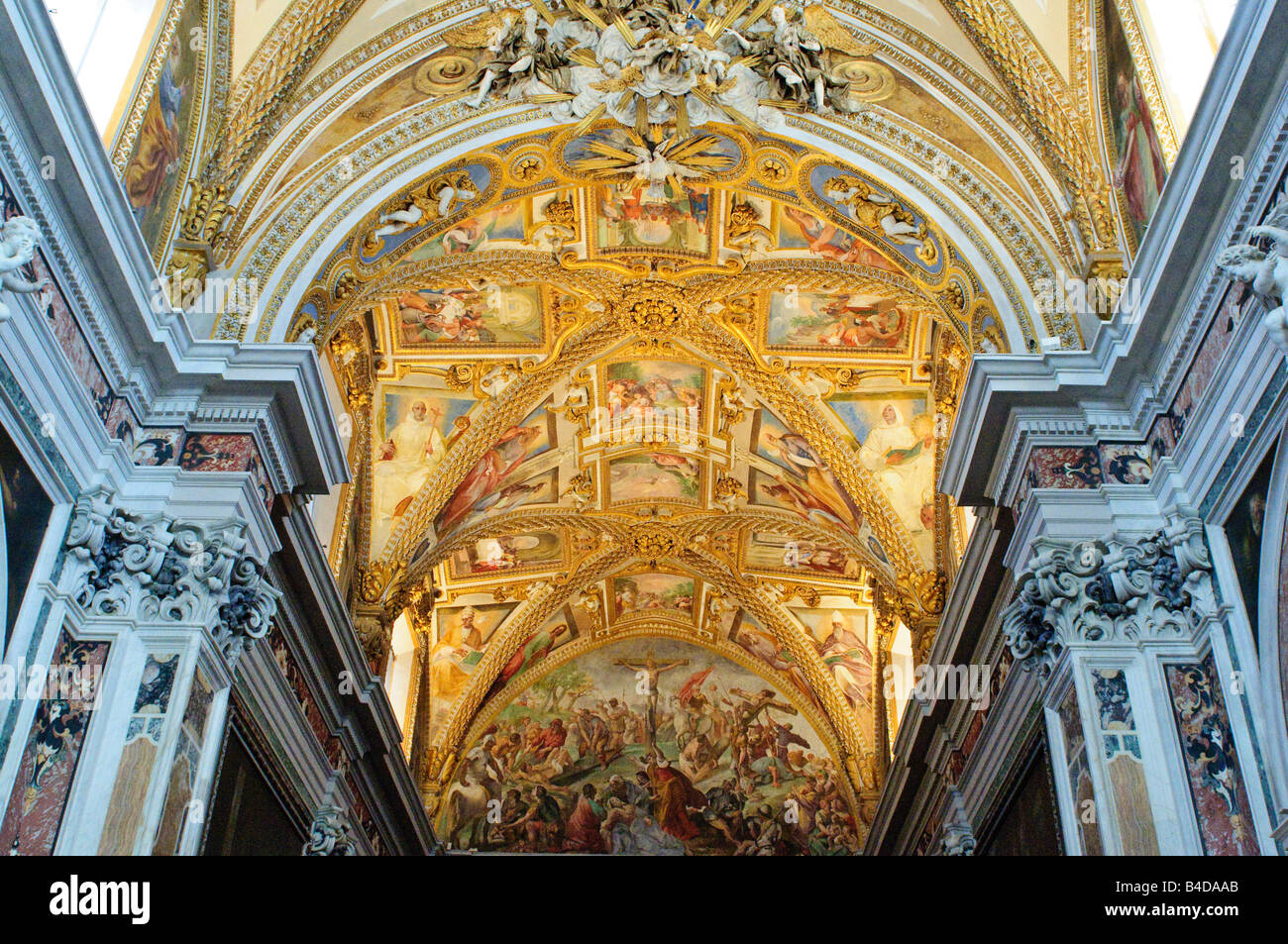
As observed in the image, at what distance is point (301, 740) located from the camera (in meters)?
12.1

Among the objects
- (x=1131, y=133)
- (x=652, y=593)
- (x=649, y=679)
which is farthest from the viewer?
(x=649, y=679)

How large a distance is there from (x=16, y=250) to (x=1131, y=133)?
7529 mm

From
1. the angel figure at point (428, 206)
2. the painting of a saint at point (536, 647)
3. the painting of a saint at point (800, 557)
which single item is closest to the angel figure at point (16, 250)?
the angel figure at point (428, 206)

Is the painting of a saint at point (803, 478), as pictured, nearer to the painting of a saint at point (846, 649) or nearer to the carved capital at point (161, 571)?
the painting of a saint at point (846, 649)

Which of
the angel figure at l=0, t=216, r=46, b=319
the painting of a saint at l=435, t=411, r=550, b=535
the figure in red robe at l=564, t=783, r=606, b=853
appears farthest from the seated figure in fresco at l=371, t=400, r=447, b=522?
the angel figure at l=0, t=216, r=46, b=319

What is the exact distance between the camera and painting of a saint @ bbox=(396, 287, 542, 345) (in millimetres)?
14438

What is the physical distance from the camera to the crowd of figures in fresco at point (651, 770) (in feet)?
65.3

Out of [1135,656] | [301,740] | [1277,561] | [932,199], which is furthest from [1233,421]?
[301,740]

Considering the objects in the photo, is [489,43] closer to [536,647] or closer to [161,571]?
[161,571]

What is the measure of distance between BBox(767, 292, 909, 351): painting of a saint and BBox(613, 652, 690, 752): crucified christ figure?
7.97 meters

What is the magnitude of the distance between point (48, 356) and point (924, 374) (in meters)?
9.49

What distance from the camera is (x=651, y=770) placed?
20.6m

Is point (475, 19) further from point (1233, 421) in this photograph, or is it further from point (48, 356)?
point (1233, 421)

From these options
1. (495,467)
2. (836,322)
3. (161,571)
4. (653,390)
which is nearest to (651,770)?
(495,467)
